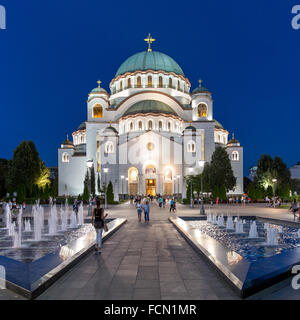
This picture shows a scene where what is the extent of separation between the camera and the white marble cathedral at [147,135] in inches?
1714

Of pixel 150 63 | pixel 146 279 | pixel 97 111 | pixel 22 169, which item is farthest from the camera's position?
pixel 150 63

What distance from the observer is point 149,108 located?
45.6 meters

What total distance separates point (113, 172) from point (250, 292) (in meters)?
40.1

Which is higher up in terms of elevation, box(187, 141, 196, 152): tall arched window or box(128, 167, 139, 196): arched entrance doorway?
box(187, 141, 196, 152): tall arched window

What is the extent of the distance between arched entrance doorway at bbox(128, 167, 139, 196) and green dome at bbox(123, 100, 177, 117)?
29.5ft

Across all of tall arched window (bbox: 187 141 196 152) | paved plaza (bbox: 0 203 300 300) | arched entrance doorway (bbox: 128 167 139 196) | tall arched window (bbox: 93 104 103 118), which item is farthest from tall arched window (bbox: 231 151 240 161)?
paved plaza (bbox: 0 203 300 300)

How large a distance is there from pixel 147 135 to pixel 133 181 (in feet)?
23.4

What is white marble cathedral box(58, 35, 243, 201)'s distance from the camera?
43.5m

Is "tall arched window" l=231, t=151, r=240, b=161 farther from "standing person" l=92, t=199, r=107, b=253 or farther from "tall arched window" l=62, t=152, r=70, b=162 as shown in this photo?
"standing person" l=92, t=199, r=107, b=253

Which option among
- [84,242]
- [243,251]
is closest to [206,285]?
[243,251]

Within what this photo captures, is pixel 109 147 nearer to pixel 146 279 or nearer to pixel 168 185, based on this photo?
pixel 168 185

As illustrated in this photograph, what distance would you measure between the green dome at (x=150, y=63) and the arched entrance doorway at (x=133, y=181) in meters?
18.8

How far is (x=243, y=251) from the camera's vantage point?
306 inches

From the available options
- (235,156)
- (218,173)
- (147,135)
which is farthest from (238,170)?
(147,135)
